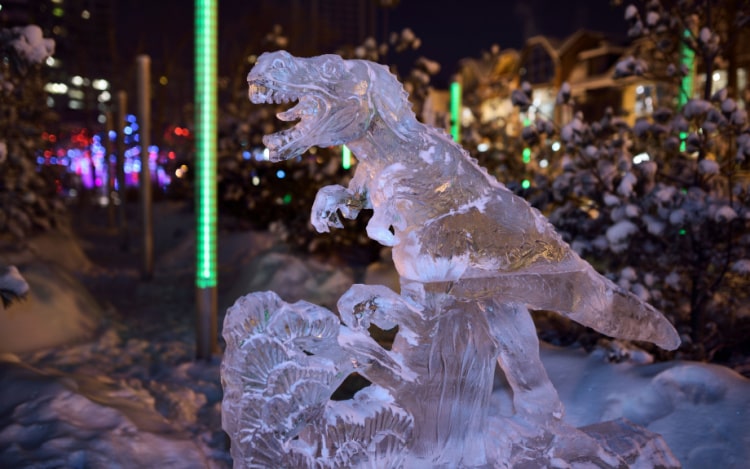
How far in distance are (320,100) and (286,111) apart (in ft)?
0.39

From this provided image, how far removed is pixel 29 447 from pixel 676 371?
132 inches

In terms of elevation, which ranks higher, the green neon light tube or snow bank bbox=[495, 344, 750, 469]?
the green neon light tube

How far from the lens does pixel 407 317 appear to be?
2240 millimetres

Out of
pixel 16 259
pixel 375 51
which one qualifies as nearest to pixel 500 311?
pixel 16 259

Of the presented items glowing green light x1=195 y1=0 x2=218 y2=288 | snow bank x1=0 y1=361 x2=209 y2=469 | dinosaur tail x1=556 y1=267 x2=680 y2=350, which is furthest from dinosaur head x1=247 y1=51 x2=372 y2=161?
glowing green light x1=195 y1=0 x2=218 y2=288

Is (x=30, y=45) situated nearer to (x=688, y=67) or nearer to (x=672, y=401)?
(x=672, y=401)

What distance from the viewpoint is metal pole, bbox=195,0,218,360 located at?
16.4 feet

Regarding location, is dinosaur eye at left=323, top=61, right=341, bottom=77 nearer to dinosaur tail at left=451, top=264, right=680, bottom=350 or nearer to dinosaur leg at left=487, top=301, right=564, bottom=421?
dinosaur tail at left=451, top=264, right=680, bottom=350

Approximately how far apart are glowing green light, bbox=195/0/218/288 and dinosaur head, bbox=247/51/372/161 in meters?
3.07

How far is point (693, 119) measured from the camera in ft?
15.3

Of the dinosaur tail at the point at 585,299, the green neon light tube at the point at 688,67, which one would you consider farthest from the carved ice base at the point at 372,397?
the green neon light tube at the point at 688,67

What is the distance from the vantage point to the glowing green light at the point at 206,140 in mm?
5000

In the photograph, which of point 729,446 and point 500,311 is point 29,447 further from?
point 729,446

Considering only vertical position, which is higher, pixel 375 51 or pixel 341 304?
pixel 375 51
